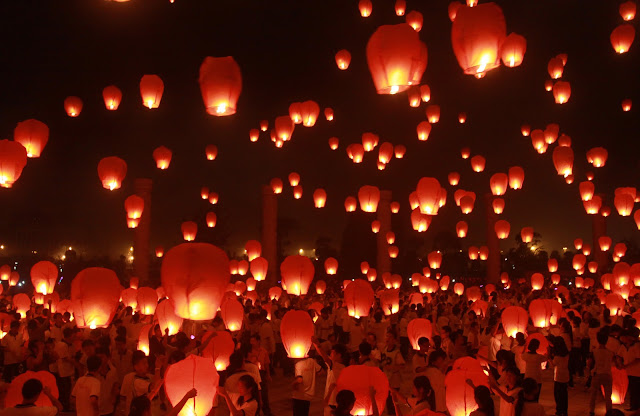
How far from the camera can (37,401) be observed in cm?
502

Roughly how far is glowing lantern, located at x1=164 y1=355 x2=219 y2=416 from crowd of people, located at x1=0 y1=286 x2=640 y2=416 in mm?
133

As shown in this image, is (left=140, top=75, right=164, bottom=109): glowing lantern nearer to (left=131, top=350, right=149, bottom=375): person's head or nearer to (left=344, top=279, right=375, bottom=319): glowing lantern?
(left=344, top=279, right=375, bottom=319): glowing lantern

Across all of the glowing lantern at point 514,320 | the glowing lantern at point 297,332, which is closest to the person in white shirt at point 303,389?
the glowing lantern at point 297,332

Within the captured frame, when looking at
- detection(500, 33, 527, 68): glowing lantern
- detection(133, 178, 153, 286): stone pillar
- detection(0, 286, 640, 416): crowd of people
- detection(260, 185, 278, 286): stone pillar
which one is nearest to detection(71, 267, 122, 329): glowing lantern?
detection(0, 286, 640, 416): crowd of people

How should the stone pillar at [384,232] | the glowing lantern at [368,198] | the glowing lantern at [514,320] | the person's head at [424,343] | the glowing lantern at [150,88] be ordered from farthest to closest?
the stone pillar at [384,232] → the glowing lantern at [368,198] → the glowing lantern at [150,88] → the glowing lantern at [514,320] → the person's head at [424,343]

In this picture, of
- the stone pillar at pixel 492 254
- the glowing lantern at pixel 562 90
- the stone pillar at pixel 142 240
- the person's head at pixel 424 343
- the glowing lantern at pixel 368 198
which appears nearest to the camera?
the person's head at pixel 424 343

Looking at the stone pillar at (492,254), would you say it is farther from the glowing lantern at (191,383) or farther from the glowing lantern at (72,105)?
the glowing lantern at (191,383)

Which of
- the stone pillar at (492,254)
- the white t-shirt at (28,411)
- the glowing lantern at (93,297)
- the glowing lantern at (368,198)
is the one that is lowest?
the white t-shirt at (28,411)

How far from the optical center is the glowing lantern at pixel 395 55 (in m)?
6.16

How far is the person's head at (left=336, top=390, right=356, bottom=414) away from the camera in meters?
4.43

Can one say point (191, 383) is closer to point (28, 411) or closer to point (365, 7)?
point (28, 411)

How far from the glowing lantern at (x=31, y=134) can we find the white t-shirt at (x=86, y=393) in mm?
5678

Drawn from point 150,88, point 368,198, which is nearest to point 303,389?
point 150,88

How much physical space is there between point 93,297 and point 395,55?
404 centimetres
